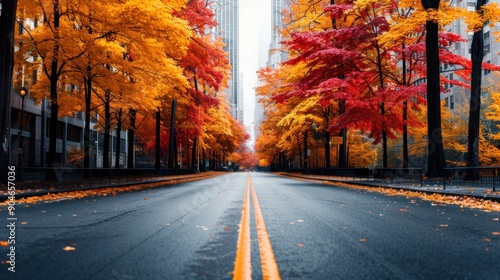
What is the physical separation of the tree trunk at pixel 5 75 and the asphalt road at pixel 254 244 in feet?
20.7

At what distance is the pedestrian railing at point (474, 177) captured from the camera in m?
16.1

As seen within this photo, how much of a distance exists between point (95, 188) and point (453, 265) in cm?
1732

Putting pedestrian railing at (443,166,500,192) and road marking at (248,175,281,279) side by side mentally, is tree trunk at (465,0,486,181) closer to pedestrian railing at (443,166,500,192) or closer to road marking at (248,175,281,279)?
pedestrian railing at (443,166,500,192)

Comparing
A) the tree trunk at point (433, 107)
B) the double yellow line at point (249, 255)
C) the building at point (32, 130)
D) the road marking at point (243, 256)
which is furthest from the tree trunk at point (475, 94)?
the building at point (32, 130)

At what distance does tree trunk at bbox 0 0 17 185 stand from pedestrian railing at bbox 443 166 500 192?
1591 centimetres

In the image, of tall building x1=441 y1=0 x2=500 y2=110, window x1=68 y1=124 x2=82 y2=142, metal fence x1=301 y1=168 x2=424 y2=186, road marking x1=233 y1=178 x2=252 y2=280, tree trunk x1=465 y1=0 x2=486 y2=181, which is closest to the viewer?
road marking x1=233 y1=178 x2=252 y2=280

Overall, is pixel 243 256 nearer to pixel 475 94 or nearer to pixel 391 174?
pixel 391 174

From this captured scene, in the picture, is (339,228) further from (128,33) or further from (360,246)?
(128,33)

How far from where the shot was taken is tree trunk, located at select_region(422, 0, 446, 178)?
72.9ft

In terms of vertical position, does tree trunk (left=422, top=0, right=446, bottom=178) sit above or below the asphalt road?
above

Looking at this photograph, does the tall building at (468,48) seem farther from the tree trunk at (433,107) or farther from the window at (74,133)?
the window at (74,133)

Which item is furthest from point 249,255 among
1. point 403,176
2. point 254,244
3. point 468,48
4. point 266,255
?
point 468,48

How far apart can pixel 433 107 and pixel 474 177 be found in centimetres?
616

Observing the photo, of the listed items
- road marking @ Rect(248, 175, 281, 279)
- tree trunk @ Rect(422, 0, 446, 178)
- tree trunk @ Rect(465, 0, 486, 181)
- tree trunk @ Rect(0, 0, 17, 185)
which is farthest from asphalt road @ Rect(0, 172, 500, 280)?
tree trunk @ Rect(465, 0, 486, 181)
